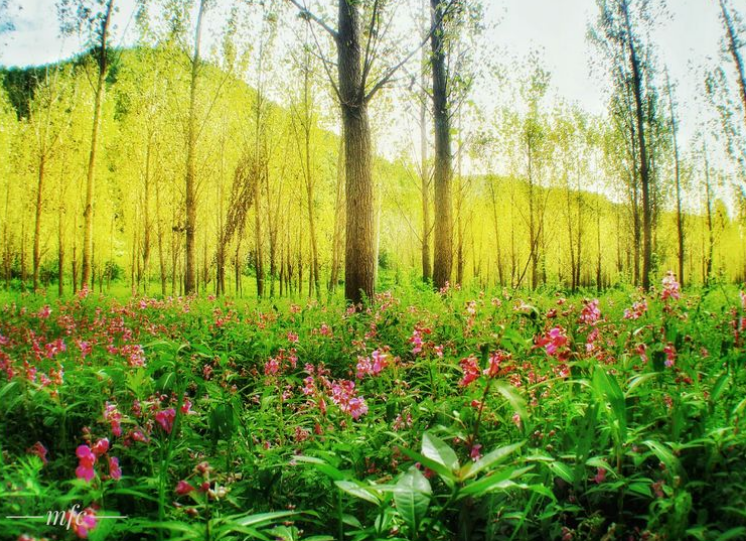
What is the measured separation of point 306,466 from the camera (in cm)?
153

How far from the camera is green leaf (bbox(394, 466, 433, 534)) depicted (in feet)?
2.87

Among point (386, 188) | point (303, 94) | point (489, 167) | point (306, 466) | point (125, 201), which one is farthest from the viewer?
point (386, 188)

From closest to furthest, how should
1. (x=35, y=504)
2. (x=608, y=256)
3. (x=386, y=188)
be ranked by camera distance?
(x=35, y=504) < (x=386, y=188) < (x=608, y=256)

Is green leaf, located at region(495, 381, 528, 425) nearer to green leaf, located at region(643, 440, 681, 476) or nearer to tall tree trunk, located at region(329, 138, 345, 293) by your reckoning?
green leaf, located at region(643, 440, 681, 476)

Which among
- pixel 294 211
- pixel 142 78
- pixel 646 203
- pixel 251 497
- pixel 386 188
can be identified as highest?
pixel 142 78

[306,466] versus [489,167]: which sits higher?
[489,167]

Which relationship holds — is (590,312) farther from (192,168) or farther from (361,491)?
(192,168)

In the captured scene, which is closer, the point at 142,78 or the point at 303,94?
the point at 303,94

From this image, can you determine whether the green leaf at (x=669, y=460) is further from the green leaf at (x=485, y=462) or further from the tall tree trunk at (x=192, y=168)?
the tall tree trunk at (x=192, y=168)

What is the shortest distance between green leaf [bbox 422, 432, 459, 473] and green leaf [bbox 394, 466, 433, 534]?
0.20 feet

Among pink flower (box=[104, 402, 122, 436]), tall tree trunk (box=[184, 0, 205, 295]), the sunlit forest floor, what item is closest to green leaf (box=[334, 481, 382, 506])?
the sunlit forest floor

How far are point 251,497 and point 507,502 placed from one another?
0.88 meters

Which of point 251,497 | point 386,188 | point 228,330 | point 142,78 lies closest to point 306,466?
point 251,497

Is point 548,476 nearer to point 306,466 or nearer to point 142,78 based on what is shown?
point 306,466
